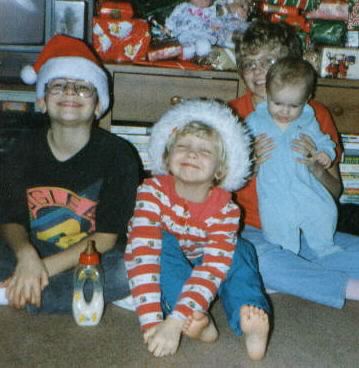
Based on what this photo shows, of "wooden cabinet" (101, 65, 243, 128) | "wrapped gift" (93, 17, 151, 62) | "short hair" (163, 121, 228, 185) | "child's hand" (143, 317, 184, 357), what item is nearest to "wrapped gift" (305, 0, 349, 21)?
"wooden cabinet" (101, 65, 243, 128)

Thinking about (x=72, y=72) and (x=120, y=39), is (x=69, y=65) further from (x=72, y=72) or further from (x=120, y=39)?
(x=120, y=39)

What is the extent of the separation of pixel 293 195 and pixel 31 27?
1029 mm

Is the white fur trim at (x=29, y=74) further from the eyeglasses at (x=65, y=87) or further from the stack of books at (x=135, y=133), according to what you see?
the stack of books at (x=135, y=133)

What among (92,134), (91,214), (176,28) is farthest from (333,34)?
(91,214)

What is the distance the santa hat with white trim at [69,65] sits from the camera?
138cm

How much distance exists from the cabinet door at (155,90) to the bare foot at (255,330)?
0.84 meters

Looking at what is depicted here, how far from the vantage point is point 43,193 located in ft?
4.59

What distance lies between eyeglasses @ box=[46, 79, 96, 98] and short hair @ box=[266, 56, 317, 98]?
0.51 meters

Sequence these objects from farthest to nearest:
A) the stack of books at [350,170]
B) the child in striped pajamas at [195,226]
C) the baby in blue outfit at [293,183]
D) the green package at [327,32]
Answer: the stack of books at [350,170] < the green package at [327,32] < the baby in blue outfit at [293,183] < the child in striped pajamas at [195,226]

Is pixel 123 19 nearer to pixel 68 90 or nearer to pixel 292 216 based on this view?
pixel 68 90

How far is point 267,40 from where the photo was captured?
1.53 meters

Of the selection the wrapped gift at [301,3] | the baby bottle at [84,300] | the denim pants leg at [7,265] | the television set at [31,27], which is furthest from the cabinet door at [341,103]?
the denim pants leg at [7,265]

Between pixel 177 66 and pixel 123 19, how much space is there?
0.25 metres

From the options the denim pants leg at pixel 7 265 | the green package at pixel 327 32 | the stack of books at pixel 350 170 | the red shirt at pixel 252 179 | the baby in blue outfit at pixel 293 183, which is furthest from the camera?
the stack of books at pixel 350 170
